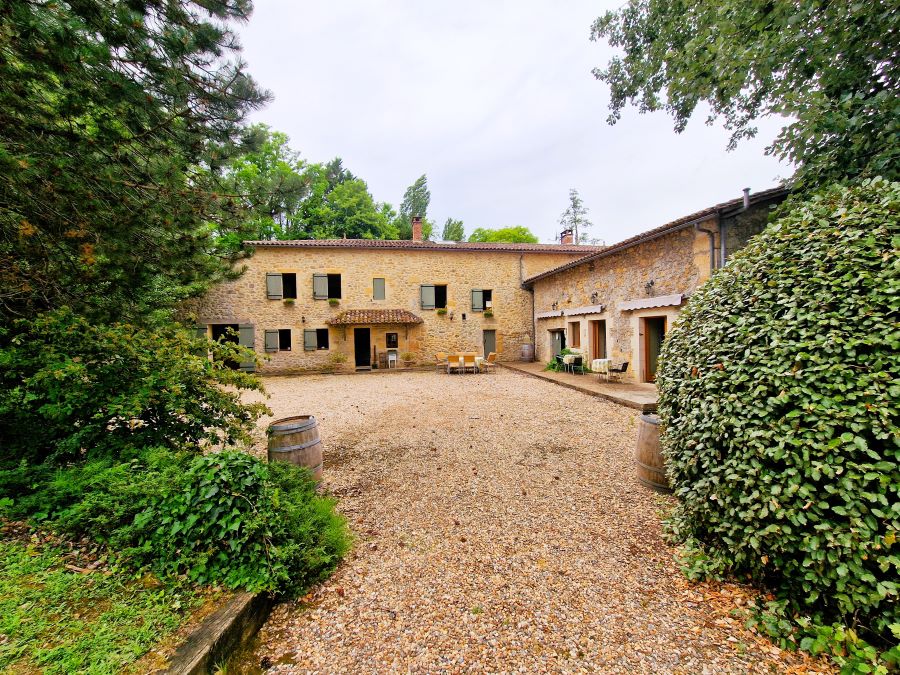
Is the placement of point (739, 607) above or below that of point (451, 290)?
below

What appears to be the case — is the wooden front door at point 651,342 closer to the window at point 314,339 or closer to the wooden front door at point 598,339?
the wooden front door at point 598,339

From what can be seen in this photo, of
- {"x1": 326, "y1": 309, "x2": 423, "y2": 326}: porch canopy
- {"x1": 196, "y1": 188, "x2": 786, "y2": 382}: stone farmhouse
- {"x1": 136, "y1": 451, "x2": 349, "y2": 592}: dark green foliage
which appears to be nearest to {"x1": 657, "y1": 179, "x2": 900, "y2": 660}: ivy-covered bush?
{"x1": 136, "y1": 451, "x2": 349, "y2": 592}: dark green foliage

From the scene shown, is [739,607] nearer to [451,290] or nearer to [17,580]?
[17,580]

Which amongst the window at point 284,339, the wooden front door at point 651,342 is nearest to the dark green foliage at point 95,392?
the wooden front door at point 651,342

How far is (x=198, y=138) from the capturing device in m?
3.23

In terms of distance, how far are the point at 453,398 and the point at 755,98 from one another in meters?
7.44

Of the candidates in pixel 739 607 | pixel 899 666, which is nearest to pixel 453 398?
pixel 739 607

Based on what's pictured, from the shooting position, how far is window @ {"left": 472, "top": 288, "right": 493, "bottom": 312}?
53.5 feet

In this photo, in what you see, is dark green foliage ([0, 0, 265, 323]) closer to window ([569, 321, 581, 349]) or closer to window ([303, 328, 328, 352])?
window ([569, 321, 581, 349])

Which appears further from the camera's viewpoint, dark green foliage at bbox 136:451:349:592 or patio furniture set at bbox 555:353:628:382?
patio furniture set at bbox 555:353:628:382

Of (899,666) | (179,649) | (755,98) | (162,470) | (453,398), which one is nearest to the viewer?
(899,666)

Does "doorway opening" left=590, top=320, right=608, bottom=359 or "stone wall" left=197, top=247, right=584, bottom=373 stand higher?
"stone wall" left=197, top=247, right=584, bottom=373

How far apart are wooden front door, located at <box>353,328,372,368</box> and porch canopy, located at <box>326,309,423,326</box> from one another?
1.28 meters

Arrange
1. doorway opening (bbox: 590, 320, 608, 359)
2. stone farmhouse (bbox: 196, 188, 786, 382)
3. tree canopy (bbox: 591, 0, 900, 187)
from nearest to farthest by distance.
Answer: tree canopy (bbox: 591, 0, 900, 187) < doorway opening (bbox: 590, 320, 608, 359) < stone farmhouse (bbox: 196, 188, 786, 382)
